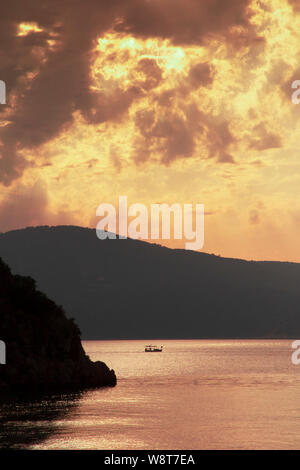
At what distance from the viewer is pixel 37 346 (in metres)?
115

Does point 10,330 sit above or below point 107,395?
above

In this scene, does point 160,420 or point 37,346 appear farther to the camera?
point 37,346

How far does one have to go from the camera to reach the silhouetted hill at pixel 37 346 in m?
109

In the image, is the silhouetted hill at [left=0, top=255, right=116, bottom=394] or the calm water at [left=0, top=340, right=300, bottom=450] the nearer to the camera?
the calm water at [left=0, top=340, right=300, bottom=450]

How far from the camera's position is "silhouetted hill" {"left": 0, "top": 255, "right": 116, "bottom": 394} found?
357 ft

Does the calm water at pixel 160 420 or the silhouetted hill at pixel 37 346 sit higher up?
the silhouetted hill at pixel 37 346

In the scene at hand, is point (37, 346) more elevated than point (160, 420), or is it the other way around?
point (37, 346)

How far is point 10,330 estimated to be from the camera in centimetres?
11488

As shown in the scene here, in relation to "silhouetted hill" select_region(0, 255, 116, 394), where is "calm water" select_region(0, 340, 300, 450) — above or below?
below

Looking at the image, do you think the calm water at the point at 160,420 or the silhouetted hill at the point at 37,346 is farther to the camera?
the silhouetted hill at the point at 37,346
